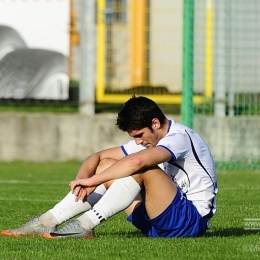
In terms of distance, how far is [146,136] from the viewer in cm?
627

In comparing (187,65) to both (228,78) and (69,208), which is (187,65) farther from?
(69,208)

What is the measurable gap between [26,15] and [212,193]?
11190 millimetres

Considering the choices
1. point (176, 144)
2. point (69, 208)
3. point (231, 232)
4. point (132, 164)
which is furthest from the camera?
point (231, 232)

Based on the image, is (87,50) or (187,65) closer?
(187,65)

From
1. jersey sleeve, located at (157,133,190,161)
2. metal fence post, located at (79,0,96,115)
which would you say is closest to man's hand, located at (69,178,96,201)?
jersey sleeve, located at (157,133,190,161)

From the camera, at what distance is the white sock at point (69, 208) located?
645 cm

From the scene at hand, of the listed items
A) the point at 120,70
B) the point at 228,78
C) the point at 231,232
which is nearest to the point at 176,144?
the point at 231,232

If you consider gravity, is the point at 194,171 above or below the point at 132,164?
below

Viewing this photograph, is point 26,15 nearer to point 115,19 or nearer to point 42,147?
point 115,19

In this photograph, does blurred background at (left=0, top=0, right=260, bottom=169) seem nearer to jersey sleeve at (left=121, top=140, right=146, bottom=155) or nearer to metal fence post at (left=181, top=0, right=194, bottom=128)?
metal fence post at (left=181, top=0, right=194, bottom=128)

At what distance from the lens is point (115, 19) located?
16312 mm

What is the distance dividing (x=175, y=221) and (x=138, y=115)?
79cm

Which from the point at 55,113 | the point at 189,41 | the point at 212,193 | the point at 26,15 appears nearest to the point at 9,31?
the point at 26,15

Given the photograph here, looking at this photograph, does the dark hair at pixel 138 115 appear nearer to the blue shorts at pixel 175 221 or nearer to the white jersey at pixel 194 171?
the white jersey at pixel 194 171
